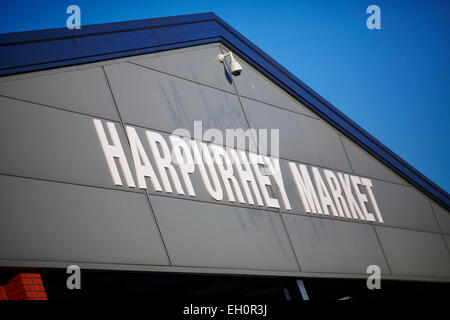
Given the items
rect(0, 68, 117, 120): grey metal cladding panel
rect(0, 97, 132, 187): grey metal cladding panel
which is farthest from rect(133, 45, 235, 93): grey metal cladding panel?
rect(0, 97, 132, 187): grey metal cladding panel

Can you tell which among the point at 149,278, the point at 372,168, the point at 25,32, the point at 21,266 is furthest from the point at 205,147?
the point at 372,168

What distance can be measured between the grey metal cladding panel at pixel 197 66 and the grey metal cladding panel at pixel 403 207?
609cm

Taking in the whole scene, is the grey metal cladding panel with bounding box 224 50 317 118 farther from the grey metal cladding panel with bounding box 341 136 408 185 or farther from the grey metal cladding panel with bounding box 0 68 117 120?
the grey metal cladding panel with bounding box 0 68 117 120

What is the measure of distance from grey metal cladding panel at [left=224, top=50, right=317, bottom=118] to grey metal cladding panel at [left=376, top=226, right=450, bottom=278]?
4234 millimetres

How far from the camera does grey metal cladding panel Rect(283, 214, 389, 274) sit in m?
10.7

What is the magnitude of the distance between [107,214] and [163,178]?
1.58m

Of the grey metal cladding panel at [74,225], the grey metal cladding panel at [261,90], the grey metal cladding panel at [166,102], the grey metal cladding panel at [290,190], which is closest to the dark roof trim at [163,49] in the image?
the grey metal cladding panel at [261,90]

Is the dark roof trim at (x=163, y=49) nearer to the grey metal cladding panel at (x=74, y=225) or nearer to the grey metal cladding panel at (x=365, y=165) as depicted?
the grey metal cladding panel at (x=365, y=165)

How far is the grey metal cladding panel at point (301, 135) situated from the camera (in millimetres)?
12195

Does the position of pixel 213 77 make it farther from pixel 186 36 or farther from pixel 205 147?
pixel 205 147

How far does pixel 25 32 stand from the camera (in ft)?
26.2

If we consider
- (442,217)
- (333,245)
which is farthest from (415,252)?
(333,245)

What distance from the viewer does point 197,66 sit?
1138 centimetres

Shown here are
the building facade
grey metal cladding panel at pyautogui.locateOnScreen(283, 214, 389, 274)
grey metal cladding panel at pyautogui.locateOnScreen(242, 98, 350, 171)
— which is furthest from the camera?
grey metal cladding panel at pyautogui.locateOnScreen(242, 98, 350, 171)
